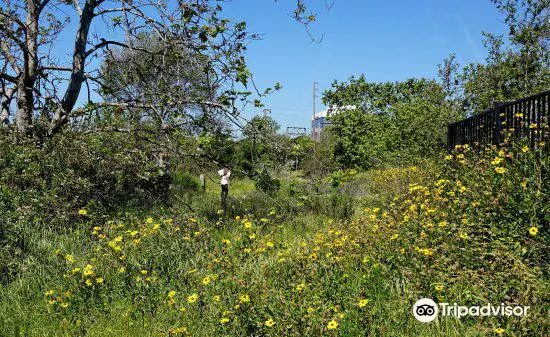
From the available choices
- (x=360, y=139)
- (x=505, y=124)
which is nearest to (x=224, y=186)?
(x=505, y=124)

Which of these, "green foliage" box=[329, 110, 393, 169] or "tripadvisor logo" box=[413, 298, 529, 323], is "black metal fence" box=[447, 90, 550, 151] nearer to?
"tripadvisor logo" box=[413, 298, 529, 323]

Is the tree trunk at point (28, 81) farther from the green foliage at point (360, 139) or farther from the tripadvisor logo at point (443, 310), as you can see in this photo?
the green foliage at point (360, 139)

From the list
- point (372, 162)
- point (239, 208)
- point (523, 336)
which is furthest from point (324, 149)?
point (523, 336)

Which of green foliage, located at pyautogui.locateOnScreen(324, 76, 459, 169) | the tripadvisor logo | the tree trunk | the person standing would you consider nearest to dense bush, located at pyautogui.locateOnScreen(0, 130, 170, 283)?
the tree trunk

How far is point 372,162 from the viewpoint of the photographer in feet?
79.0

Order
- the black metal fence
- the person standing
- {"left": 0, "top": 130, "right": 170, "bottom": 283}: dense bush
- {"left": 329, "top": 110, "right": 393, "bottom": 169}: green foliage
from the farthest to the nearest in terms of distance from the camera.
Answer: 1. {"left": 329, "top": 110, "right": 393, "bottom": 169}: green foliage
2. the person standing
3. {"left": 0, "top": 130, "right": 170, "bottom": 283}: dense bush
4. the black metal fence

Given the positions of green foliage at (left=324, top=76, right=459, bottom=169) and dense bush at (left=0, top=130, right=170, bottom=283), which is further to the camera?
green foliage at (left=324, top=76, right=459, bottom=169)

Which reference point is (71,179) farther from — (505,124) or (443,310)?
(505,124)

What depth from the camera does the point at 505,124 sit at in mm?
6473

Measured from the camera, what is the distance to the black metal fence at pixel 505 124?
5.28 m

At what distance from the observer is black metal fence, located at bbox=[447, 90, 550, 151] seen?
208 inches

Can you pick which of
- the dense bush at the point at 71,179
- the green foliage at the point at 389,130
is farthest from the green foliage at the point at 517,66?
the dense bush at the point at 71,179

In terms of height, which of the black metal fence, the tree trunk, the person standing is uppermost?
the tree trunk

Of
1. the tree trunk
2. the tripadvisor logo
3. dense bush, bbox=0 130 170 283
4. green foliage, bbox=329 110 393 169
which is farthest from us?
green foliage, bbox=329 110 393 169
